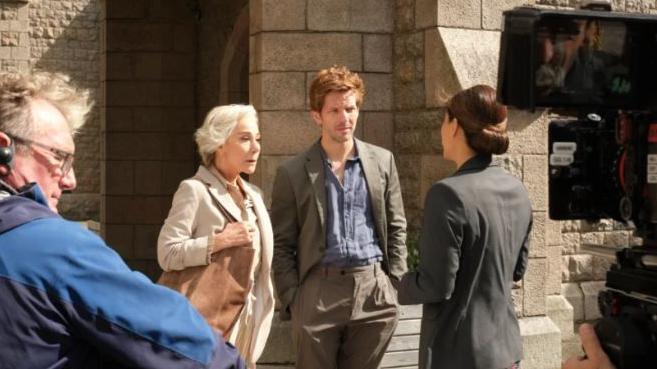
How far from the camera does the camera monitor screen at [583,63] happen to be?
2504 millimetres

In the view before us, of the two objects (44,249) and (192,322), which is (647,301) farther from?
(44,249)

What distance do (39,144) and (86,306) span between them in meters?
0.42

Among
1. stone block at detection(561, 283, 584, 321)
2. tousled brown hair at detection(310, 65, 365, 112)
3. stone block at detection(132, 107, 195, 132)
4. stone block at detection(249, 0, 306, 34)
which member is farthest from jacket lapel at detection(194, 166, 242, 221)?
stone block at detection(132, 107, 195, 132)

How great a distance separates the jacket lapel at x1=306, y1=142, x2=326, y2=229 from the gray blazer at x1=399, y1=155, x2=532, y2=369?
0.96m

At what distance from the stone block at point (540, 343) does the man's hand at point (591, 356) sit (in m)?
4.28

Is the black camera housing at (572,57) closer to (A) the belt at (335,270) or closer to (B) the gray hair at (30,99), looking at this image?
(B) the gray hair at (30,99)

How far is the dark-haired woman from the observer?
3615 mm

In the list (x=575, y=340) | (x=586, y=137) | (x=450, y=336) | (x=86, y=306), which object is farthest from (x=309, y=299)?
(x=575, y=340)

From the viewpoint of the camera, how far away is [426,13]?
6684mm

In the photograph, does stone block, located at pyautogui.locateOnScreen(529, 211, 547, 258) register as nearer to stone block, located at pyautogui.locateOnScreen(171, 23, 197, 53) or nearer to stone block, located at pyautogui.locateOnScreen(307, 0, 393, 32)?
stone block, located at pyautogui.locateOnScreen(307, 0, 393, 32)

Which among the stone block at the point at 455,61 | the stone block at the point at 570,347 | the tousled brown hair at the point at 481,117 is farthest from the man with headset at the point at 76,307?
the stone block at the point at 570,347

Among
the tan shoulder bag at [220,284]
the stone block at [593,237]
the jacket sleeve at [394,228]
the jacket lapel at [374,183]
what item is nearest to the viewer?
the tan shoulder bag at [220,284]

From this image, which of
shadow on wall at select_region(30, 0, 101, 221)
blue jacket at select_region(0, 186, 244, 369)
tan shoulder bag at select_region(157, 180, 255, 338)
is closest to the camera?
blue jacket at select_region(0, 186, 244, 369)

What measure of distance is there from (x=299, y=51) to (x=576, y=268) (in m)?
2.87
